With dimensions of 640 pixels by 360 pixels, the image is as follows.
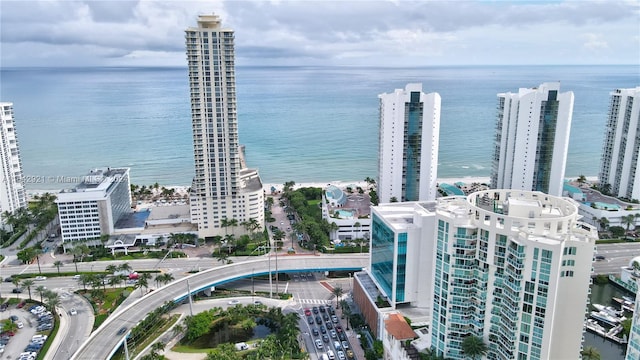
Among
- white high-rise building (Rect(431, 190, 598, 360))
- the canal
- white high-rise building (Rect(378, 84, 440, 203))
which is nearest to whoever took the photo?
white high-rise building (Rect(431, 190, 598, 360))

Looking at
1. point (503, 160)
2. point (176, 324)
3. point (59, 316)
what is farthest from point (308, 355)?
point (503, 160)

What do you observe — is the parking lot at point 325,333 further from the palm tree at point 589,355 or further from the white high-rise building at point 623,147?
the white high-rise building at point 623,147

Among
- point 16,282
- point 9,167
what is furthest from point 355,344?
point 9,167

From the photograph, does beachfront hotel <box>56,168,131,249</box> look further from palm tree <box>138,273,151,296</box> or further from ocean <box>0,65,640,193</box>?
palm tree <box>138,273,151,296</box>

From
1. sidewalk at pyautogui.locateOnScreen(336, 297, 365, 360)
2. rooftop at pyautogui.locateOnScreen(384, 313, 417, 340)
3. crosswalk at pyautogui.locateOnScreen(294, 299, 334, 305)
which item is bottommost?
sidewalk at pyautogui.locateOnScreen(336, 297, 365, 360)

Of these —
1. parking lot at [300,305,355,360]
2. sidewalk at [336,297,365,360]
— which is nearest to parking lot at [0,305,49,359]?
parking lot at [300,305,355,360]

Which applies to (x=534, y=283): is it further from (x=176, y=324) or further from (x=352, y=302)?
(x=176, y=324)

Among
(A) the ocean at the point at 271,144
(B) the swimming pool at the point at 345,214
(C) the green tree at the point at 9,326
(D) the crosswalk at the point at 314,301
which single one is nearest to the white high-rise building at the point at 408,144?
(B) the swimming pool at the point at 345,214
